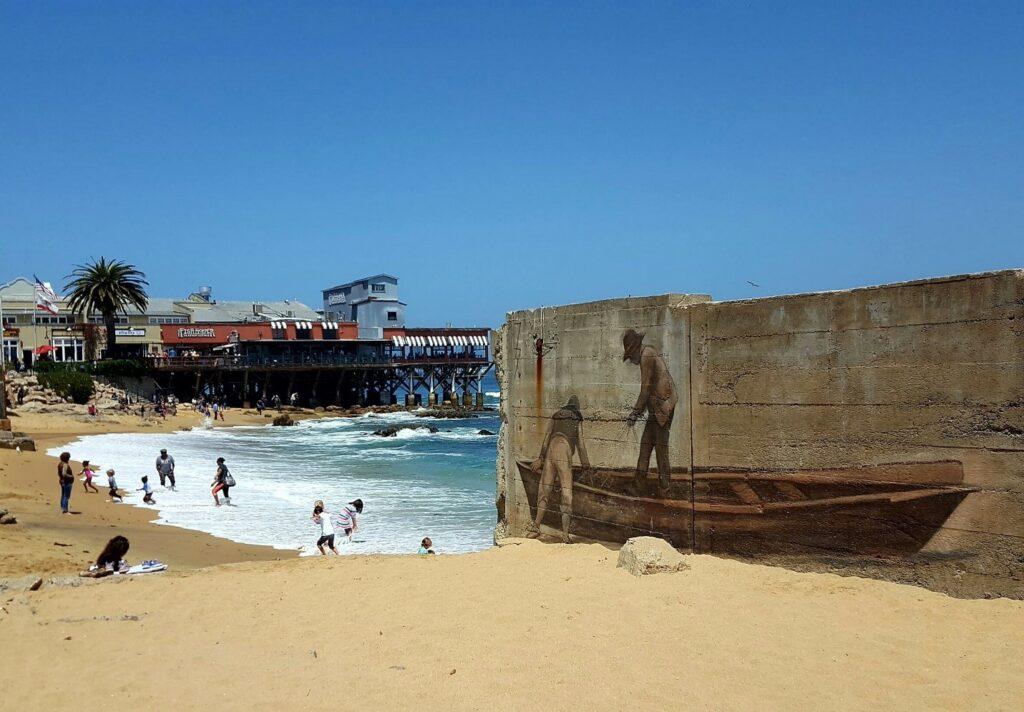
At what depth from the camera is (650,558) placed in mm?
7695

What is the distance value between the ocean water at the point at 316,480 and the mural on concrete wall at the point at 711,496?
6228 millimetres

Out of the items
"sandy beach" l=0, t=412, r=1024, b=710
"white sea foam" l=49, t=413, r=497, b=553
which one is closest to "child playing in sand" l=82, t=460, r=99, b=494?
"white sea foam" l=49, t=413, r=497, b=553

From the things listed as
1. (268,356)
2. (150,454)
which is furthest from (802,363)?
(268,356)

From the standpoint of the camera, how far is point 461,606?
24.8ft

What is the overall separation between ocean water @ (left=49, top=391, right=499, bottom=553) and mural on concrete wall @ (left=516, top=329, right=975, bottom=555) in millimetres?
6228

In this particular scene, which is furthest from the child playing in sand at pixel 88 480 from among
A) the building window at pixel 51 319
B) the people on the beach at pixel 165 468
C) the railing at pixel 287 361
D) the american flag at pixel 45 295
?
the building window at pixel 51 319

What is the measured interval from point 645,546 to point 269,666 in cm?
363

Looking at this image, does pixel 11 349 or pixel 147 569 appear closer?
pixel 147 569

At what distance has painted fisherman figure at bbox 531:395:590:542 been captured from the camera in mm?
9859

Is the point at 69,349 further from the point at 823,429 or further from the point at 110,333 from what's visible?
the point at 823,429

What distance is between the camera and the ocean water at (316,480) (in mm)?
17734

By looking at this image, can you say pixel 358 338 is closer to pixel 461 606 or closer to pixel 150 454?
pixel 150 454

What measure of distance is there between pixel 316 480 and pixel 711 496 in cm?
2026

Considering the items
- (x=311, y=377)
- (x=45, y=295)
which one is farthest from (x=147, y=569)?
(x=311, y=377)
